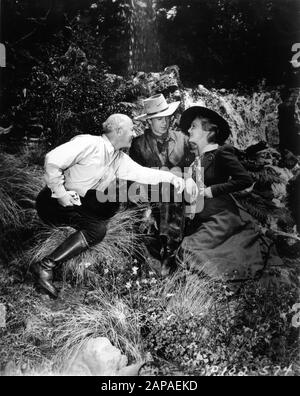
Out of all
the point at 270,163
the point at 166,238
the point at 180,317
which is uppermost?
the point at 270,163

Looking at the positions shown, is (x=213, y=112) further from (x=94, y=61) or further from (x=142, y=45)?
(x=94, y=61)

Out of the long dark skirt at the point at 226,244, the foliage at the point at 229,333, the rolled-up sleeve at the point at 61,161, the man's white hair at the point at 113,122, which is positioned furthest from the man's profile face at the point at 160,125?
the foliage at the point at 229,333

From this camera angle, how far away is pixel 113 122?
4.56 meters

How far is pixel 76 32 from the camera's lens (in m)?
4.75

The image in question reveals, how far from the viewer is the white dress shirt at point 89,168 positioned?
428 centimetres

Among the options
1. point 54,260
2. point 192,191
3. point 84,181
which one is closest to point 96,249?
point 54,260

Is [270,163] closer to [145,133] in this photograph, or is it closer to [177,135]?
[177,135]

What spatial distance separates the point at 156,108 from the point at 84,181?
1.01 meters

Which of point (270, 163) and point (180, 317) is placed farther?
point (270, 163)

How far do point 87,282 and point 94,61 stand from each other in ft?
7.26

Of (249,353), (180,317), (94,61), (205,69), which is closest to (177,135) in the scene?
(205,69)

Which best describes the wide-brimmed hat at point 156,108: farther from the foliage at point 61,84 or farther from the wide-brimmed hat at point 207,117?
the foliage at point 61,84

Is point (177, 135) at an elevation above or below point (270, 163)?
above
